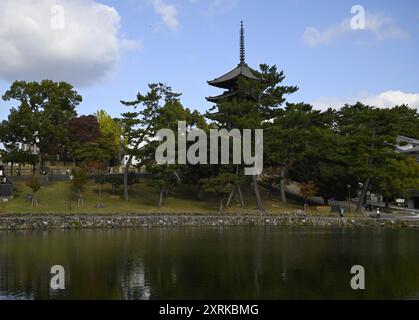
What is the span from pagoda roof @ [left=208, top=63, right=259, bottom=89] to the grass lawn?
43.5ft

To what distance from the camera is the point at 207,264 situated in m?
21.6

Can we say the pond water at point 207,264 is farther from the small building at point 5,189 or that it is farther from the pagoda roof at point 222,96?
the pagoda roof at point 222,96

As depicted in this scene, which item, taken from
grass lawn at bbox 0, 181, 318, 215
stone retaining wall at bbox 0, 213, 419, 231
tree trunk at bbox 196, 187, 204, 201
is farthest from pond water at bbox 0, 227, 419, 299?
tree trunk at bbox 196, 187, 204, 201

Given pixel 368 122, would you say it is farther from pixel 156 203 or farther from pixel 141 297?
pixel 141 297

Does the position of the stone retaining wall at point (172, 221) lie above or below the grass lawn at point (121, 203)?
below

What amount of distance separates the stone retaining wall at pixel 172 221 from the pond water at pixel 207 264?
3.21 meters

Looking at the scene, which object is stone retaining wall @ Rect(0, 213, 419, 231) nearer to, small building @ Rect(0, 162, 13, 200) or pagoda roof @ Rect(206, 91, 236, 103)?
small building @ Rect(0, 162, 13, 200)

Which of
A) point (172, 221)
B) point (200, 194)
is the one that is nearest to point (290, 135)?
point (200, 194)

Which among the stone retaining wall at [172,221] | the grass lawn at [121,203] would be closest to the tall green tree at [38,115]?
the grass lawn at [121,203]

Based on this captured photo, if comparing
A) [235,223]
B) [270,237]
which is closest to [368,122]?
[235,223]

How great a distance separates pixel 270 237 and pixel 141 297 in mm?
17881

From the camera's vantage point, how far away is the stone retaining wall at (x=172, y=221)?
37.7 metres

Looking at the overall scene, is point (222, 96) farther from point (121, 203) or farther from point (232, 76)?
point (121, 203)

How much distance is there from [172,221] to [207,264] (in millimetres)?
19302
